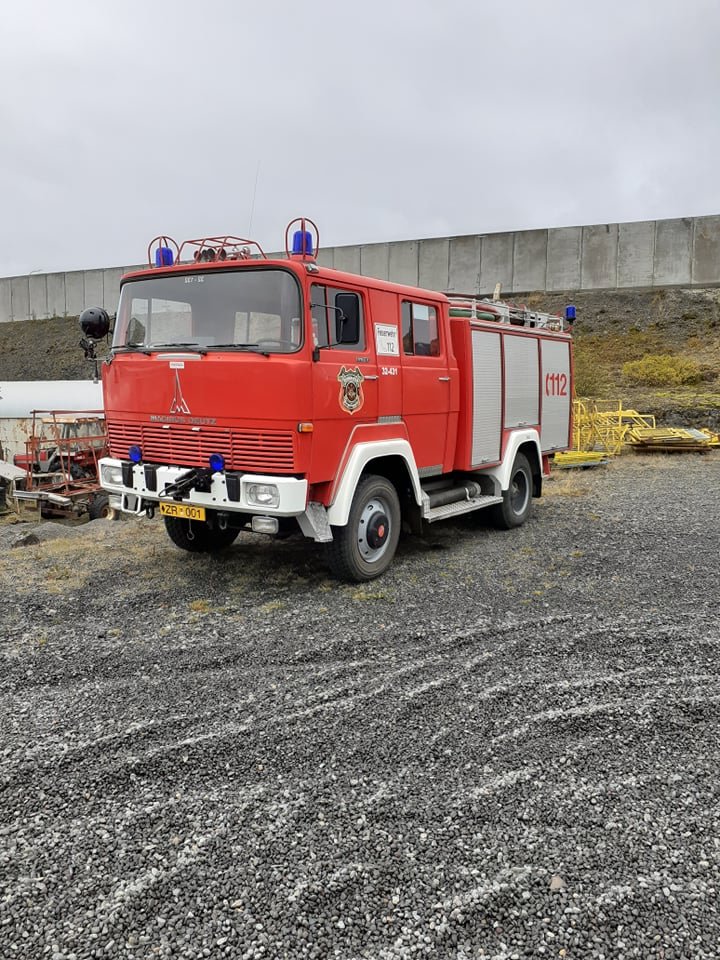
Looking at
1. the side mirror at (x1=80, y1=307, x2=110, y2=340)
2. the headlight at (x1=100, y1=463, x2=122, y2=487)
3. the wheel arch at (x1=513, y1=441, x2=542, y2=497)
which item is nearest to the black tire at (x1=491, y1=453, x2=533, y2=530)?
the wheel arch at (x1=513, y1=441, x2=542, y2=497)

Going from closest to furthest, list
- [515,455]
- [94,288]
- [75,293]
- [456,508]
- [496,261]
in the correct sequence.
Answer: [456,508], [515,455], [496,261], [94,288], [75,293]

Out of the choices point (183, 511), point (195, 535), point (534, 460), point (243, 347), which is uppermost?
point (243, 347)

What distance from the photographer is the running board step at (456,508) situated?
7.27m

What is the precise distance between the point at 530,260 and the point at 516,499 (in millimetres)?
17613

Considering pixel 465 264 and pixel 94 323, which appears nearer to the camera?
pixel 94 323

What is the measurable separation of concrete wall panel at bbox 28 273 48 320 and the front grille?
28640 millimetres

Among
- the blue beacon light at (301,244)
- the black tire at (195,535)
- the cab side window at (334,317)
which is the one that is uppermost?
the blue beacon light at (301,244)

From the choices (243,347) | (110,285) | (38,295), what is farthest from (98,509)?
(38,295)

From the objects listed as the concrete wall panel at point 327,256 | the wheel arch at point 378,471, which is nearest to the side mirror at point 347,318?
the wheel arch at point 378,471

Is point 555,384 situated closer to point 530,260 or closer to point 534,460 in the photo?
point 534,460

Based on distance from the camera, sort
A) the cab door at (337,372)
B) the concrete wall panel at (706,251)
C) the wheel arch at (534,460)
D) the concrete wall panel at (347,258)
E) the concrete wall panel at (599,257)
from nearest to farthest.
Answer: the cab door at (337,372) → the wheel arch at (534,460) → the concrete wall panel at (706,251) → the concrete wall panel at (599,257) → the concrete wall panel at (347,258)

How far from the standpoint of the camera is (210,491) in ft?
19.2

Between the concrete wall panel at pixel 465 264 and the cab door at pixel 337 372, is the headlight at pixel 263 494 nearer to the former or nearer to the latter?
the cab door at pixel 337 372

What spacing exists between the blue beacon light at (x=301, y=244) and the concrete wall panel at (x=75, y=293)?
27204 millimetres
